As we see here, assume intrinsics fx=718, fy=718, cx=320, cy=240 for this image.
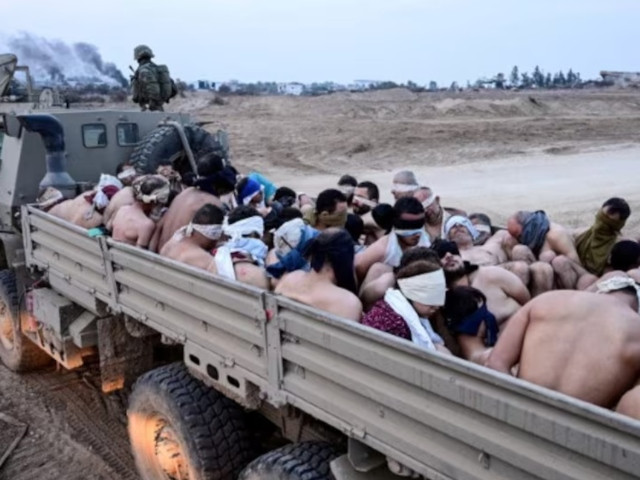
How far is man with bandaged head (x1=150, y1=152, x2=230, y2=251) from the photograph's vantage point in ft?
15.9

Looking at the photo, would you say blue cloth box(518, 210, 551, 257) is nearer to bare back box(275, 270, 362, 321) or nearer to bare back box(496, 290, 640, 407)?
bare back box(275, 270, 362, 321)

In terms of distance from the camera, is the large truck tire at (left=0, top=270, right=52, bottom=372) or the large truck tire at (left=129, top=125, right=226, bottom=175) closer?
the large truck tire at (left=0, top=270, right=52, bottom=372)

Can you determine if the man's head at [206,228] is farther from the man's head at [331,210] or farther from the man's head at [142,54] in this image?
the man's head at [142,54]

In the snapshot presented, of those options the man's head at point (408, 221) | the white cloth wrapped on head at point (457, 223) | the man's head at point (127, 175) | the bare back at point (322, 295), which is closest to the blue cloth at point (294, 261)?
the bare back at point (322, 295)

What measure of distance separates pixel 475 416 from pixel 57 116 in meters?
5.28

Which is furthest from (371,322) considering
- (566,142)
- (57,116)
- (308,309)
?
(566,142)

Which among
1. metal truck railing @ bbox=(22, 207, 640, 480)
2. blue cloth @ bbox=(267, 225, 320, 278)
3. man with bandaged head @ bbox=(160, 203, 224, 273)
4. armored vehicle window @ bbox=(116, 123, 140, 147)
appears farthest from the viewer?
armored vehicle window @ bbox=(116, 123, 140, 147)

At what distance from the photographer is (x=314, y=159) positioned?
21.0 metres

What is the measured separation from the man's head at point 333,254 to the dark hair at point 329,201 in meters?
1.20

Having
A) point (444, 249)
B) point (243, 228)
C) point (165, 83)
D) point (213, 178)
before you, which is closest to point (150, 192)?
point (213, 178)

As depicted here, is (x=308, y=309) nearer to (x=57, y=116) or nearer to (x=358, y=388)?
(x=358, y=388)

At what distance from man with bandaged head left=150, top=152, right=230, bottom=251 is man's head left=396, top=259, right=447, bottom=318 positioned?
210 cm

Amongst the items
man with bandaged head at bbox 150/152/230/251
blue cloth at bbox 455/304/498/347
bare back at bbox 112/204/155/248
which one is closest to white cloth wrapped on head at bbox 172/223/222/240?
man with bandaged head at bbox 150/152/230/251

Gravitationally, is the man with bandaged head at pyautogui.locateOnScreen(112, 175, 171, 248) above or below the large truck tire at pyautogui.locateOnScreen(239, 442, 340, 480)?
above
